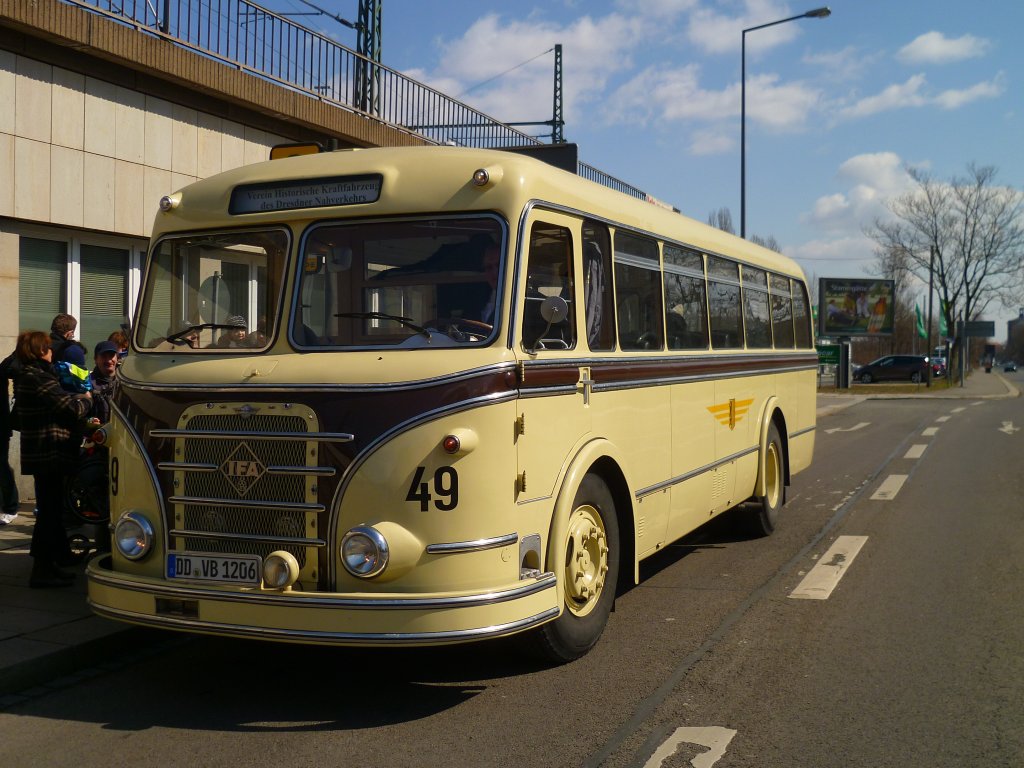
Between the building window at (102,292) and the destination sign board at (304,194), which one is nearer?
the destination sign board at (304,194)

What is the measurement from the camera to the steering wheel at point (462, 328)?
5406 mm

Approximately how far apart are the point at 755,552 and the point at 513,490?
4.92 meters

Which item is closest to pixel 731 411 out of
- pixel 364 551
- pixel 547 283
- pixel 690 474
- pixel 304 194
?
pixel 690 474

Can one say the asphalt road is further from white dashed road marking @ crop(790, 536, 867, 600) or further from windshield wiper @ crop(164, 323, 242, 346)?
windshield wiper @ crop(164, 323, 242, 346)

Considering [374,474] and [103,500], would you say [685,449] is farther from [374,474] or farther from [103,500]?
[103,500]

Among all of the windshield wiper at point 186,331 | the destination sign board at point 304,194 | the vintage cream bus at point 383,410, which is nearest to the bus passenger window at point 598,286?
the vintage cream bus at point 383,410

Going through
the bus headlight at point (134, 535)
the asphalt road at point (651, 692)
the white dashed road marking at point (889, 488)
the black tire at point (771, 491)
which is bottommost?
the asphalt road at point (651, 692)

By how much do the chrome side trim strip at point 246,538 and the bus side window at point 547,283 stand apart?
57.1 inches

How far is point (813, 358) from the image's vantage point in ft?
41.3

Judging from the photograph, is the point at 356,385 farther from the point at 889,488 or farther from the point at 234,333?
the point at 889,488

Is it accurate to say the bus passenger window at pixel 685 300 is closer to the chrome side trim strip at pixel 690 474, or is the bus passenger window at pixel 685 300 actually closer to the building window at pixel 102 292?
the chrome side trim strip at pixel 690 474

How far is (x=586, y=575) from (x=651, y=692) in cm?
80

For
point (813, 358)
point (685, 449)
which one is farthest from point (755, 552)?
point (813, 358)

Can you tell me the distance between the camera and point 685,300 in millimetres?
8031
